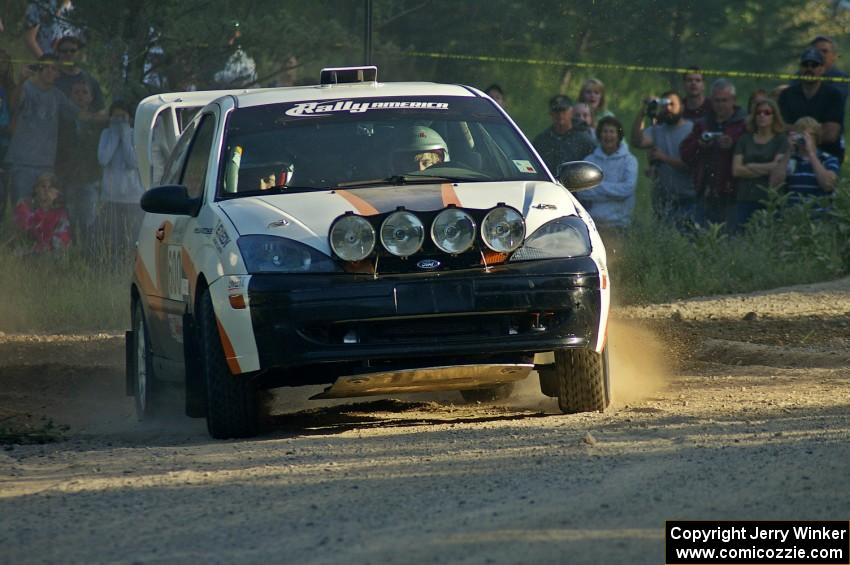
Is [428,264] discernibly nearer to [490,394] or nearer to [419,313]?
[419,313]

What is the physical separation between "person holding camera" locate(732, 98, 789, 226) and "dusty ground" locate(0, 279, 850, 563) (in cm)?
619

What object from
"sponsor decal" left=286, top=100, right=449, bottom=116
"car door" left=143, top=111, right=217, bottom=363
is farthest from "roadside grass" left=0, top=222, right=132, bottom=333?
"sponsor decal" left=286, top=100, right=449, bottom=116

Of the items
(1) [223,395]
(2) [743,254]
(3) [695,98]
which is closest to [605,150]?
(3) [695,98]

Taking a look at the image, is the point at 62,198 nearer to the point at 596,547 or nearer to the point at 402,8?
the point at 402,8

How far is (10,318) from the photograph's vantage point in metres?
13.6

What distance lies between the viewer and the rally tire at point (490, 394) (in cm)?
898

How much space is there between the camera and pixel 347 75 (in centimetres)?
924

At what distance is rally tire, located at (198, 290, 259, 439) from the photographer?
7098mm

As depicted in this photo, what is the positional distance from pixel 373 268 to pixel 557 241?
879mm

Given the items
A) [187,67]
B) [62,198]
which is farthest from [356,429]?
[187,67]

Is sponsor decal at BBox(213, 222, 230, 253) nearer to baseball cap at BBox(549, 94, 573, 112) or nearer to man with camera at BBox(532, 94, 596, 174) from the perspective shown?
man with camera at BBox(532, 94, 596, 174)

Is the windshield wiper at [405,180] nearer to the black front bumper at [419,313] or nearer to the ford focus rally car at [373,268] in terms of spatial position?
the ford focus rally car at [373,268]

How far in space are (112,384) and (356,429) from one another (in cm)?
393

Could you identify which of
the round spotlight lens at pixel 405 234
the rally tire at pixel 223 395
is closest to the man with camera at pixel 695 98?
the round spotlight lens at pixel 405 234
